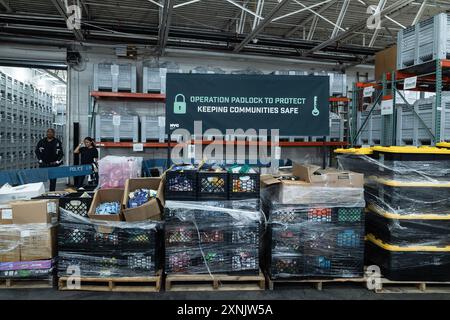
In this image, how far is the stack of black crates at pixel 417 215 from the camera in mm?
3865

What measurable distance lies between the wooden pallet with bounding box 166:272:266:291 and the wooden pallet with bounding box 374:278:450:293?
1.35 metres

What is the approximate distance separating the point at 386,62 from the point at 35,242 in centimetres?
700

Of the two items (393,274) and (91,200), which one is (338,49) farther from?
(91,200)

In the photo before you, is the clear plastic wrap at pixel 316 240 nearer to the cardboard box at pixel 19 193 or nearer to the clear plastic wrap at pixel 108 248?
the clear plastic wrap at pixel 108 248

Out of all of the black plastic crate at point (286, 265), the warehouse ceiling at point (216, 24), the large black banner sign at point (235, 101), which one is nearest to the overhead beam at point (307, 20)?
the warehouse ceiling at point (216, 24)

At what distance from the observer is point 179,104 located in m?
4.59

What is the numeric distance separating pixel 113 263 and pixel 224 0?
592 cm

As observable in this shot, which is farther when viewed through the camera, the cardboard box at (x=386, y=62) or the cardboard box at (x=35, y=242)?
the cardboard box at (x=386, y=62)

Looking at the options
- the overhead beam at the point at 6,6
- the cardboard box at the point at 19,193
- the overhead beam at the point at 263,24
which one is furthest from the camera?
the overhead beam at the point at 6,6

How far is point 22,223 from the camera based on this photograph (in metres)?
3.93

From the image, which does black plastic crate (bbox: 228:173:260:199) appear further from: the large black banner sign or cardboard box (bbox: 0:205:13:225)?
cardboard box (bbox: 0:205:13:225)

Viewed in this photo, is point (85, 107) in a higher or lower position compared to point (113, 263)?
higher

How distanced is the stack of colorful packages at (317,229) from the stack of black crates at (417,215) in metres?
0.33

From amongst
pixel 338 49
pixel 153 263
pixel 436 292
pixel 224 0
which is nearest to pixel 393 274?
pixel 436 292
